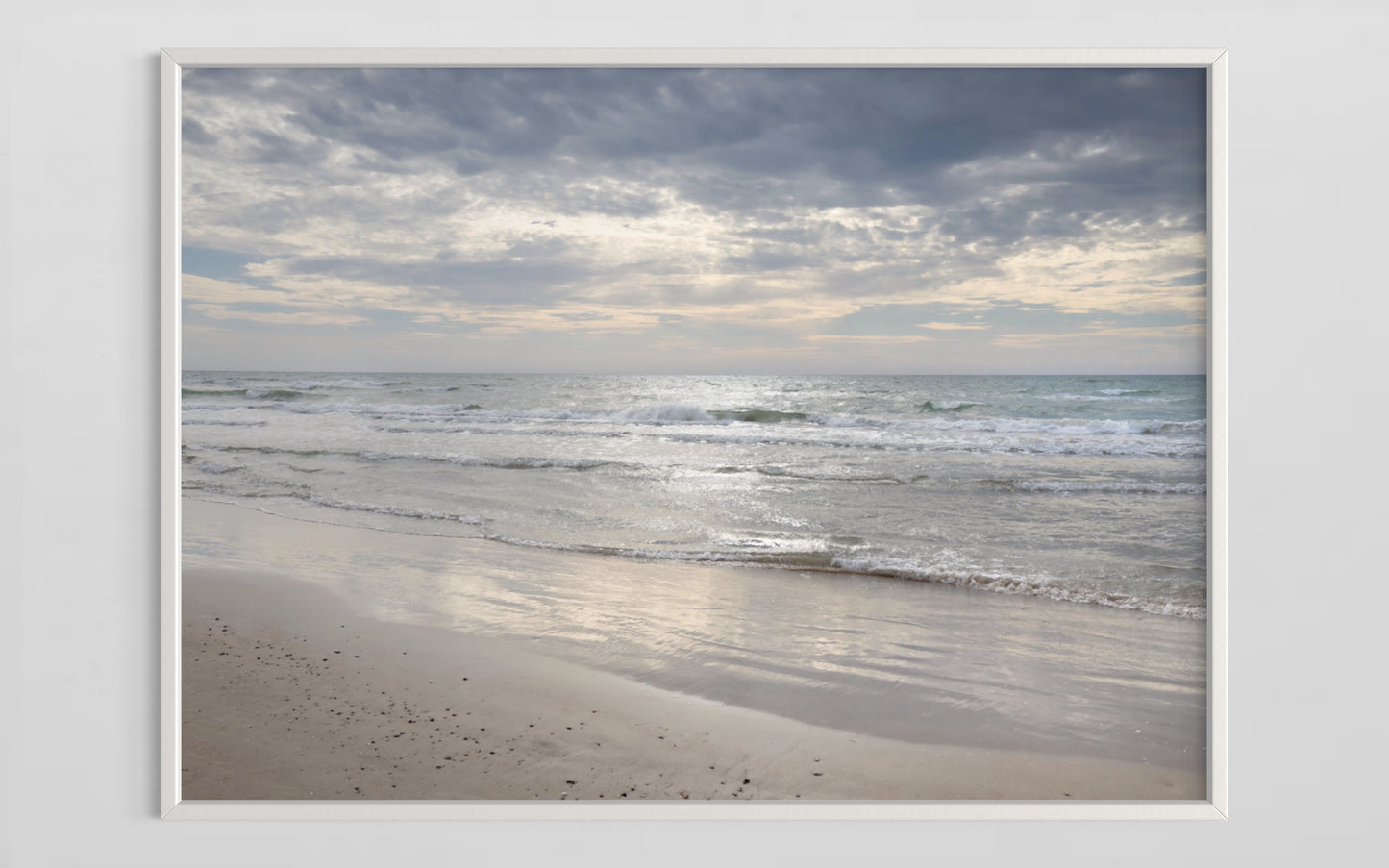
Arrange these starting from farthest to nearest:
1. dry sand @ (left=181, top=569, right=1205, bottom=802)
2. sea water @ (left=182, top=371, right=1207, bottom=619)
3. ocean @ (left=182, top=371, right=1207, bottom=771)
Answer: sea water @ (left=182, top=371, right=1207, bottom=619) < ocean @ (left=182, top=371, right=1207, bottom=771) < dry sand @ (left=181, top=569, right=1205, bottom=802)

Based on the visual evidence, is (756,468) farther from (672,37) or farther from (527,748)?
(672,37)

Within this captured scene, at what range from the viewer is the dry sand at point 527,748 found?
134 cm

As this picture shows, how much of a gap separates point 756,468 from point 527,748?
42.7 inches

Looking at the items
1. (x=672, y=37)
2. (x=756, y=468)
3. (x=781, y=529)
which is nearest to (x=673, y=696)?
(x=781, y=529)

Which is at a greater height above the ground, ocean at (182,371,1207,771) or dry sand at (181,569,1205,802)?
ocean at (182,371,1207,771)

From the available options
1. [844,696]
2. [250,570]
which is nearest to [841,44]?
[844,696]

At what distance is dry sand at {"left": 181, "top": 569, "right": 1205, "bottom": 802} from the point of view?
1344 millimetres

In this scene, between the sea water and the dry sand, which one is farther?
the sea water

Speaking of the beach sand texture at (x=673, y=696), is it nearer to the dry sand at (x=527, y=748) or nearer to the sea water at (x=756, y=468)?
the dry sand at (x=527, y=748)

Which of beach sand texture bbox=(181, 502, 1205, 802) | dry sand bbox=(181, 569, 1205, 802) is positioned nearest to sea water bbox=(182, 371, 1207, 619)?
beach sand texture bbox=(181, 502, 1205, 802)

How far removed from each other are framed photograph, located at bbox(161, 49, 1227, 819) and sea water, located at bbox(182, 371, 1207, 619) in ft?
0.04

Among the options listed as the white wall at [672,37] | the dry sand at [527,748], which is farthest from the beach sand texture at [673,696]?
the white wall at [672,37]

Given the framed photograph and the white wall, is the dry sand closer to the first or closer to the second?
the framed photograph
